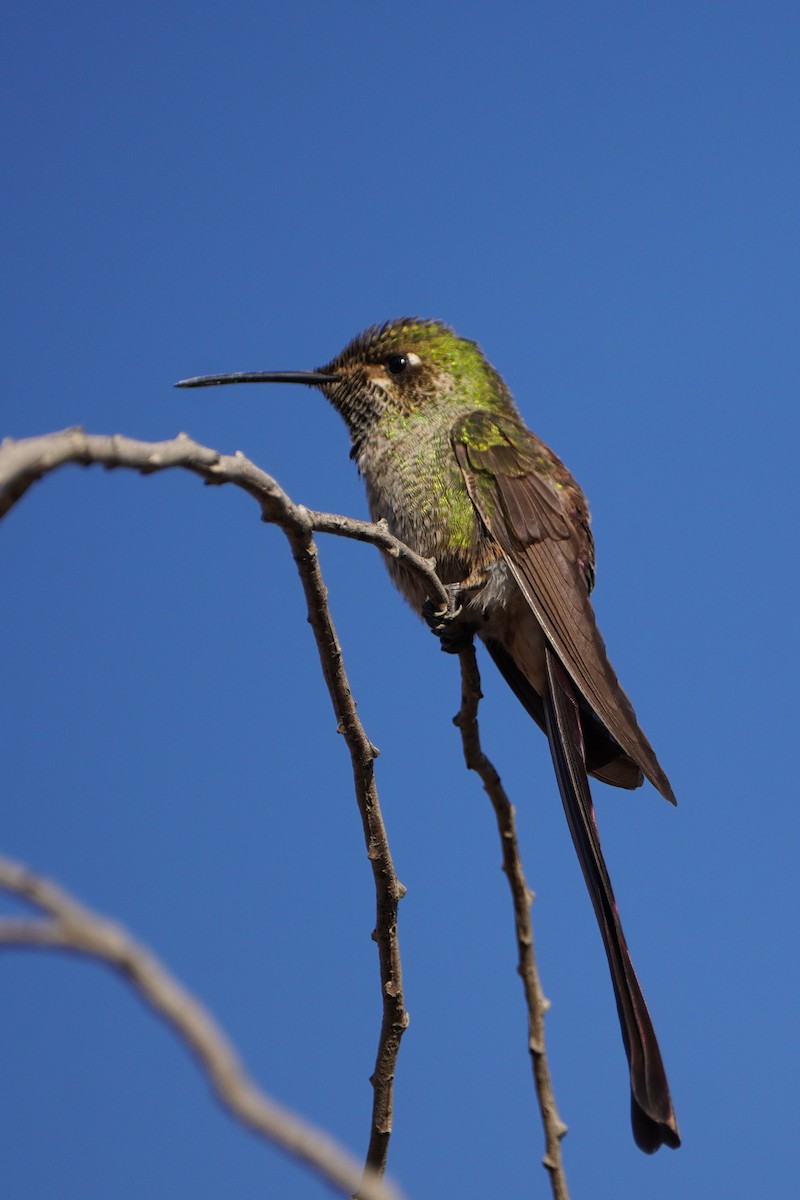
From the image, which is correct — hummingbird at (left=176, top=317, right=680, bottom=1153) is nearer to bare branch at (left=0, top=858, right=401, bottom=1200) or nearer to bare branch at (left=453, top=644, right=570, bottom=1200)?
bare branch at (left=453, top=644, right=570, bottom=1200)

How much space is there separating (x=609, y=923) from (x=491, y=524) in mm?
1623

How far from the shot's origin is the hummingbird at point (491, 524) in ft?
12.5

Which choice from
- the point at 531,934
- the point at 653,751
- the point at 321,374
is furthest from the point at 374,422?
the point at 531,934

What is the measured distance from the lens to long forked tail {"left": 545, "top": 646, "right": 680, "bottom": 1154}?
8.21 ft

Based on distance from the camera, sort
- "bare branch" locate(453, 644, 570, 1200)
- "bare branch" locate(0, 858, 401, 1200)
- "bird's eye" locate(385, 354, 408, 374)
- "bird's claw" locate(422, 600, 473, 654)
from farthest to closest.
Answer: "bird's eye" locate(385, 354, 408, 374) → "bird's claw" locate(422, 600, 473, 654) → "bare branch" locate(453, 644, 570, 1200) → "bare branch" locate(0, 858, 401, 1200)

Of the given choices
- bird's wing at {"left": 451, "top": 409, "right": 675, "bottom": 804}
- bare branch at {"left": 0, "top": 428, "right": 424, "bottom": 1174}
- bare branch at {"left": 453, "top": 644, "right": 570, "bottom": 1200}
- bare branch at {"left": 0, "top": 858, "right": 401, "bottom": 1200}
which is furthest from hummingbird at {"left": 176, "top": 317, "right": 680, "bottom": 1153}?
bare branch at {"left": 0, "top": 858, "right": 401, "bottom": 1200}

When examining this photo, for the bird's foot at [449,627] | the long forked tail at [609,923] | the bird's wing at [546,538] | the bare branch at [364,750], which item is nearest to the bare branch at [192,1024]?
the bare branch at [364,750]

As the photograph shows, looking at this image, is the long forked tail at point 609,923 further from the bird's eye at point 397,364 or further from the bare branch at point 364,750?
the bird's eye at point 397,364

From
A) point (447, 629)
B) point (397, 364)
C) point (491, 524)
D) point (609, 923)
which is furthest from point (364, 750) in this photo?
point (397, 364)

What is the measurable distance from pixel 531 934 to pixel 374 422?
2.11 m

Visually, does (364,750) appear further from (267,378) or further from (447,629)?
(267,378)

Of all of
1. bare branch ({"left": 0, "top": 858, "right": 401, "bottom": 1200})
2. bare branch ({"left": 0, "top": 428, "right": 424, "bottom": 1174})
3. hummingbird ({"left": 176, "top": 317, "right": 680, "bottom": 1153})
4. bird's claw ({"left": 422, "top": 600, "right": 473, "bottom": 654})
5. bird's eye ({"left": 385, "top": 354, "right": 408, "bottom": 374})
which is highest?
bird's eye ({"left": 385, "top": 354, "right": 408, "bottom": 374})

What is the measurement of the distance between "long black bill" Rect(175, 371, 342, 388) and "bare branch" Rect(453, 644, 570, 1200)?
1.44m

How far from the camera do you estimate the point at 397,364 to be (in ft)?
15.5
